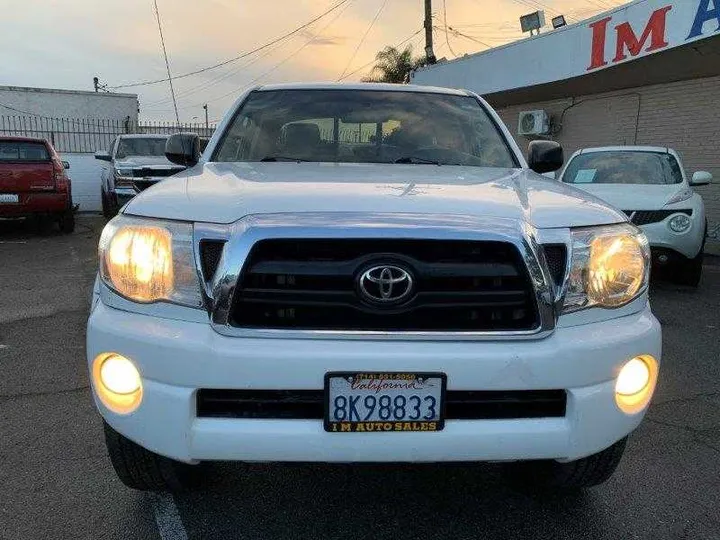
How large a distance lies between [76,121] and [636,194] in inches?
690

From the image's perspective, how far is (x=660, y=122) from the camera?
1216 centimetres

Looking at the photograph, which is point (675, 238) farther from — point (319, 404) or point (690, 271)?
point (319, 404)

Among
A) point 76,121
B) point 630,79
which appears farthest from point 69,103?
point 630,79

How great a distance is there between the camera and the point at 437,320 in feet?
6.46

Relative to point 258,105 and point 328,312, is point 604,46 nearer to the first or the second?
point 258,105

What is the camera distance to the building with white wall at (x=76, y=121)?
17.7m

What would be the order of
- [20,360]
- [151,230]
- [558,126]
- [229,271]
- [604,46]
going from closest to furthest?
[229,271] → [151,230] → [20,360] → [604,46] → [558,126]

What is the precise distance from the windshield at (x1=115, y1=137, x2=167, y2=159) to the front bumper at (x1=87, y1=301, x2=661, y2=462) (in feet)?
38.7

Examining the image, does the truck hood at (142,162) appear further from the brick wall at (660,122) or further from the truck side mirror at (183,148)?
the truck side mirror at (183,148)

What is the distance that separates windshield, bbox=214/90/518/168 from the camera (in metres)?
3.26

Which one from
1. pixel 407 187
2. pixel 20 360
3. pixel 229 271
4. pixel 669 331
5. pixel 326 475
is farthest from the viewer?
pixel 669 331

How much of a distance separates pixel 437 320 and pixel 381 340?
191 mm

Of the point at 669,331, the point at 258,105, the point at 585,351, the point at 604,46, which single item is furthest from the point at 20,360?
the point at 604,46

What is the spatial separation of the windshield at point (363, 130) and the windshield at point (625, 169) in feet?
16.6
